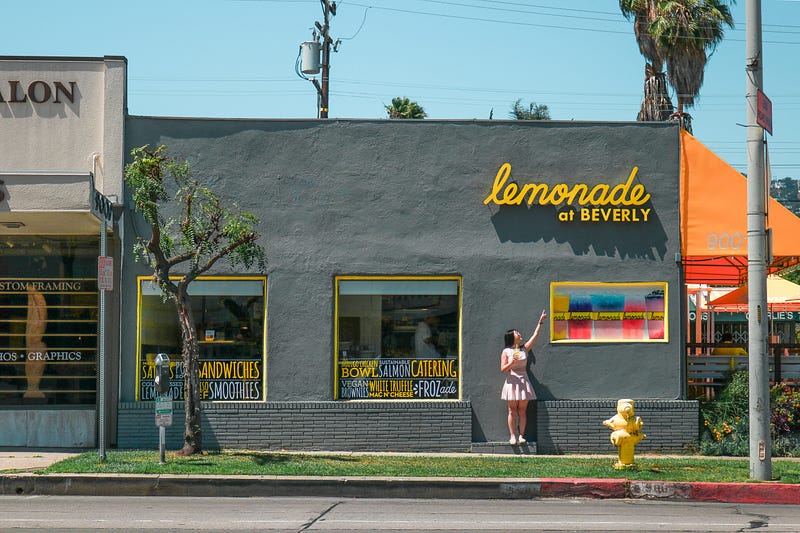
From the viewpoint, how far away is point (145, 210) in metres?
13.3

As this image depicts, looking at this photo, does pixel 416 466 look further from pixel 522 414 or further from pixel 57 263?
pixel 57 263

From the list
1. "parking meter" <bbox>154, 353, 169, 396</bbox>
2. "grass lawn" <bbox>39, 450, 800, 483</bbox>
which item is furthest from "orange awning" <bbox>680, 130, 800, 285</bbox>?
"parking meter" <bbox>154, 353, 169, 396</bbox>

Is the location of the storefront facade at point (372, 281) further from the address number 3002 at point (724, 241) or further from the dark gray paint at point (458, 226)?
the address number 3002 at point (724, 241)

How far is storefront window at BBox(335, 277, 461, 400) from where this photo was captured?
51.4 ft

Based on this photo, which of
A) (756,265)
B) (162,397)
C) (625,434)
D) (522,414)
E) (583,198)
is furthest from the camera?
(583,198)

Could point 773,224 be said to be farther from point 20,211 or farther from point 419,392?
point 20,211

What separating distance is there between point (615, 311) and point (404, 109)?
26813mm

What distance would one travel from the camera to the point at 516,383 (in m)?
15.2

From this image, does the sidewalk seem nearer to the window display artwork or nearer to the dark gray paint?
the dark gray paint

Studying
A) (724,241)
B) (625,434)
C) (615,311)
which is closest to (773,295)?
(724,241)

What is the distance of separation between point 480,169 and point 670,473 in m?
5.67

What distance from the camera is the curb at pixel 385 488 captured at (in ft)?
39.9

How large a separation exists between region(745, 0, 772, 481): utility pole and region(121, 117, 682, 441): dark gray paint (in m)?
2.94

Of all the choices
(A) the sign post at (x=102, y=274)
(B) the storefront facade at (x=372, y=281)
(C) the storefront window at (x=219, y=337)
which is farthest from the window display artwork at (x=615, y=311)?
(A) the sign post at (x=102, y=274)
